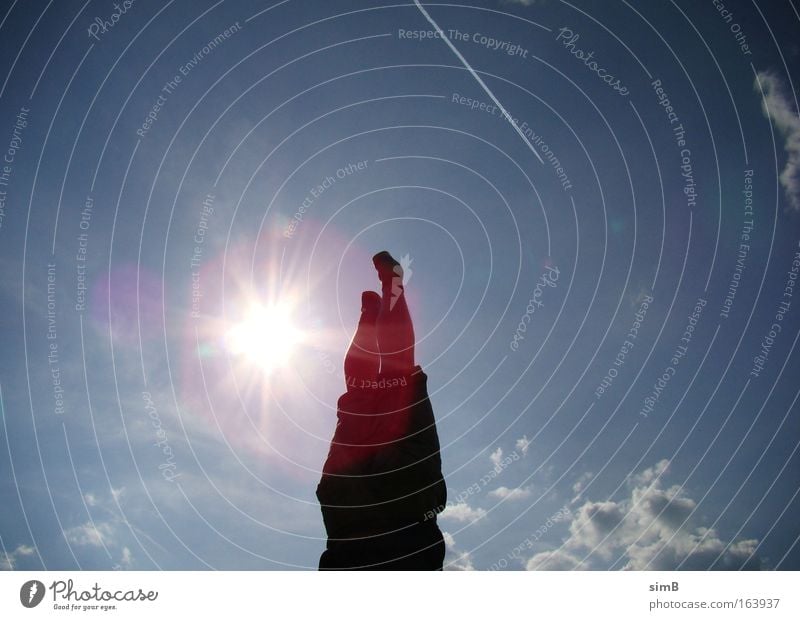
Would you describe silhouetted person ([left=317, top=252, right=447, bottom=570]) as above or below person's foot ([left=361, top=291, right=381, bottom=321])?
below

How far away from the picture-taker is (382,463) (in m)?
17.1

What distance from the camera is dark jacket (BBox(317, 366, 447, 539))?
16625mm

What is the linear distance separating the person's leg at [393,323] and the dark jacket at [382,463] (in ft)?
1.85

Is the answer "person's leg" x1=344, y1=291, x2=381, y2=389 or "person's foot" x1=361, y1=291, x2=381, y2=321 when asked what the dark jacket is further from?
"person's foot" x1=361, y1=291, x2=381, y2=321

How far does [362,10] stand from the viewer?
17.8m

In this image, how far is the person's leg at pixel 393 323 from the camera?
18891 millimetres

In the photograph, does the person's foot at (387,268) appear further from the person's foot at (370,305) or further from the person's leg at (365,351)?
the person's leg at (365,351)

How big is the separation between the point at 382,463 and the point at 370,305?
21.0 ft

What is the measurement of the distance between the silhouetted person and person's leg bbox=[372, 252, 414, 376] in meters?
0.04

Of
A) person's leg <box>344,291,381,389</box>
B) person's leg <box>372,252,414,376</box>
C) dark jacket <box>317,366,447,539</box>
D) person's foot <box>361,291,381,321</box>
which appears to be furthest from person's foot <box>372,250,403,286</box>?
dark jacket <box>317,366,447,539</box>

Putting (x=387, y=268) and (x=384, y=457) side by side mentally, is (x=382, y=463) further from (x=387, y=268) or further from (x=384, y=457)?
(x=387, y=268)

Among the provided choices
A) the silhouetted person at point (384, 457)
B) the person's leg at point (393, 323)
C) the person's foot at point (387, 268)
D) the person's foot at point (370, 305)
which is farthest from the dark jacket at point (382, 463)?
the person's foot at point (387, 268)
